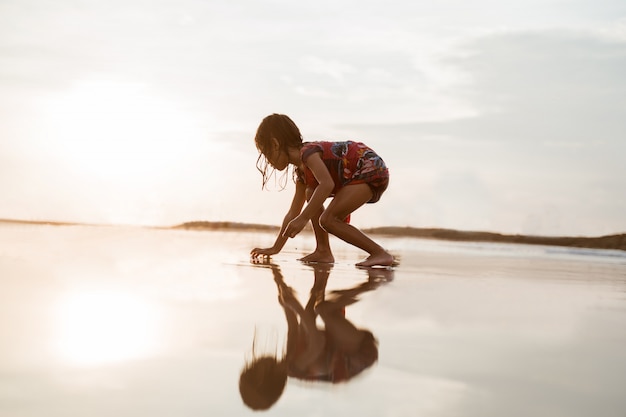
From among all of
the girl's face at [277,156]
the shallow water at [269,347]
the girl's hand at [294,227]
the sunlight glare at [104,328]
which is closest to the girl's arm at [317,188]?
the girl's hand at [294,227]

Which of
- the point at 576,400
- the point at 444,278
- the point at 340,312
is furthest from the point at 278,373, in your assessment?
the point at 444,278

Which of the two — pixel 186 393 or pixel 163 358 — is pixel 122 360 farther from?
pixel 186 393

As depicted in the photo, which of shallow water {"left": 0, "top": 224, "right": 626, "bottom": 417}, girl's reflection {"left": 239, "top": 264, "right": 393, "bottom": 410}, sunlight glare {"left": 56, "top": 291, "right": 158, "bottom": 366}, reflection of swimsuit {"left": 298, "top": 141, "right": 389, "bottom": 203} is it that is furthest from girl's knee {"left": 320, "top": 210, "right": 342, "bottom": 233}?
sunlight glare {"left": 56, "top": 291, "right": 158, "bottom": 366}

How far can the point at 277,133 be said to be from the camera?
520 centimetres

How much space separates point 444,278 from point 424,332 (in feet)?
7.07

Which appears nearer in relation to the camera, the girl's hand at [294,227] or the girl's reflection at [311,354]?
the girl's reflection at [311,354]

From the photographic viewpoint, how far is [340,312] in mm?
2475

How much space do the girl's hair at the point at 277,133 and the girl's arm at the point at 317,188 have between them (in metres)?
0.27

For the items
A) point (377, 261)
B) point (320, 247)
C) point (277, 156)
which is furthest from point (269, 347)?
point (320, 247)

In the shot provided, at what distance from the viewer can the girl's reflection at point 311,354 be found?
4.60 feet

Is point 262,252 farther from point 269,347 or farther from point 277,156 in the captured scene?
point 269,347

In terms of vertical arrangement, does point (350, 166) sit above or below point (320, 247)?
above

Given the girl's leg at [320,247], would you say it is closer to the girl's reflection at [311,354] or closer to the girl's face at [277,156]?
the girl's face at [277,156]

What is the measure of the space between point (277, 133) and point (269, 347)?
3546 mm
